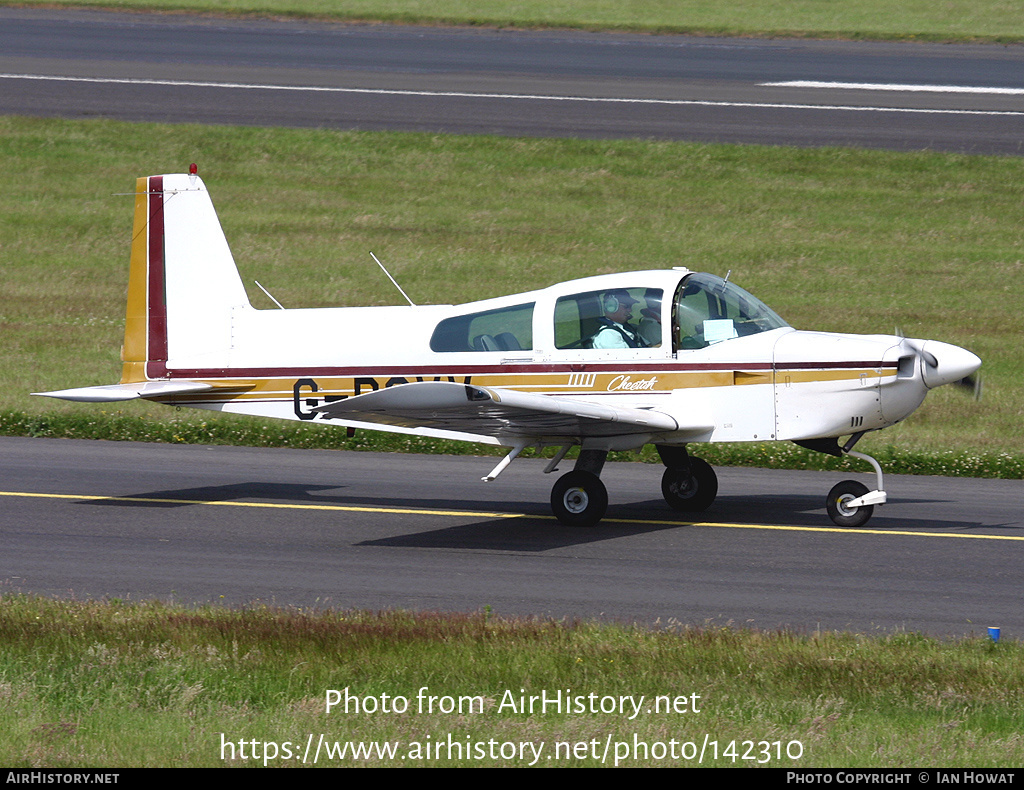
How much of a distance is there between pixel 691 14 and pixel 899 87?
10211 millimetres

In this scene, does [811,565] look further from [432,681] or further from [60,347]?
[60,347]

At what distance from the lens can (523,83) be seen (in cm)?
3067

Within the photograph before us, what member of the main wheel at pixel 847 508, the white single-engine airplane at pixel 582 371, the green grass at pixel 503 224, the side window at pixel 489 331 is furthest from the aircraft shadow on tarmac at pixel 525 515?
the green grass at pixel 503 224

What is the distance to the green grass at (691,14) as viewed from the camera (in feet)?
120

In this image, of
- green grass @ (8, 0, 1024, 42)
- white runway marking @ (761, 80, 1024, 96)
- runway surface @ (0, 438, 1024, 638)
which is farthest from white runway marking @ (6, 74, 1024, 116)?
runway surface @ (0, 438, 1024, 638)

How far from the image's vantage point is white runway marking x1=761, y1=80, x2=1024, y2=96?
29.5m

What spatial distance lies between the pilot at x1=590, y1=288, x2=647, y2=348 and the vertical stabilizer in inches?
133

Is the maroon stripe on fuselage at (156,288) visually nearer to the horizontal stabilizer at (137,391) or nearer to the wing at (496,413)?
the horizontal stabilizer at (137,391)

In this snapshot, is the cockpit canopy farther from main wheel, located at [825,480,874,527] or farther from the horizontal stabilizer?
the horizontal stabilizer

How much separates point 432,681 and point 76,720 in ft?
5.98

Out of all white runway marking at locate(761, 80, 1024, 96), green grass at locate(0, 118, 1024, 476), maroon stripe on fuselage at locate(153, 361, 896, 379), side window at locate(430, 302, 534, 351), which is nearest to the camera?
maroon stripe on fuselage at locate(153, 361, 896, 379)

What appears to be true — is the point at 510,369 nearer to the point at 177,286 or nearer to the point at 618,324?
the point at 618,324

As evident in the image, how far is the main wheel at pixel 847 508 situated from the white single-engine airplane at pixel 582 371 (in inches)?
0.5

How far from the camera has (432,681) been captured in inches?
280
